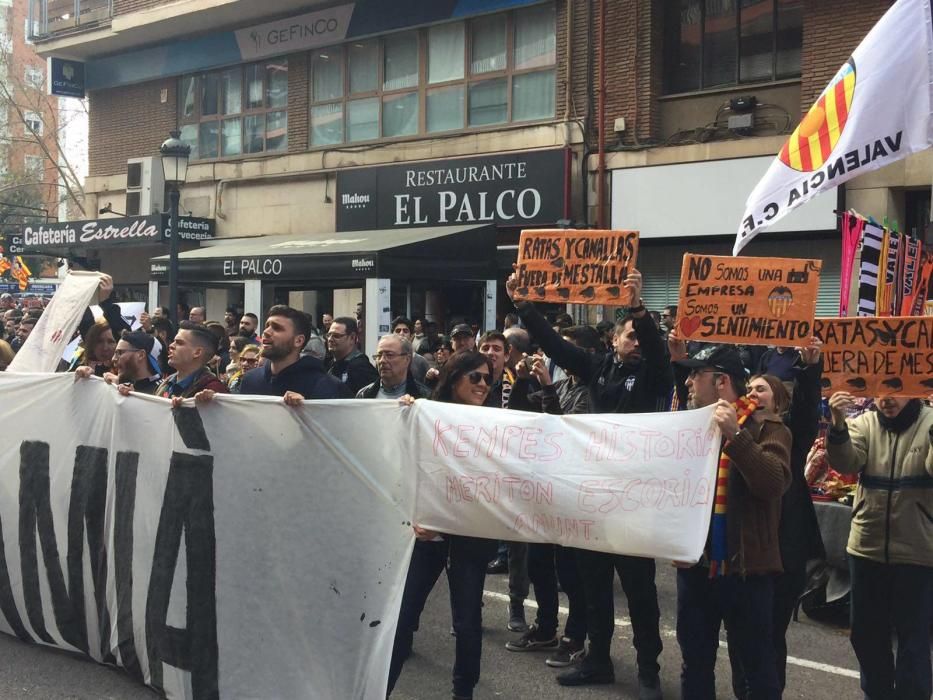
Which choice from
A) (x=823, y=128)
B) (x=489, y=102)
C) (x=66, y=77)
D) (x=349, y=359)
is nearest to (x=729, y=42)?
(x=489, y=102)

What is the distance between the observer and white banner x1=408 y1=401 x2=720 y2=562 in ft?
13.2

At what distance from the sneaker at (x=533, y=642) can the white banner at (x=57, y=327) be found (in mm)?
3334

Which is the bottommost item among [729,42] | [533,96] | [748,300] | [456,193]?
[748,300]

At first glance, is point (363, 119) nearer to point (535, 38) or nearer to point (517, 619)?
point (535, 38)

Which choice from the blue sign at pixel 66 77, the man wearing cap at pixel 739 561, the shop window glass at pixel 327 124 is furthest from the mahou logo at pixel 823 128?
the blue sign at pixel 66 77

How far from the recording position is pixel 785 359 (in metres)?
7.65

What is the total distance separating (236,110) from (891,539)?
19.5m

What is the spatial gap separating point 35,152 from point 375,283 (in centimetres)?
5514

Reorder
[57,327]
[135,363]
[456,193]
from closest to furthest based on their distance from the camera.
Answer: [135,363]
[57,327]
[456,193]

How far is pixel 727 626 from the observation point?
14.3 feet

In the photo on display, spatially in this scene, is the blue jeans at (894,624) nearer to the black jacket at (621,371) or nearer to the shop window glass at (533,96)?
the black jacket at (621,371)

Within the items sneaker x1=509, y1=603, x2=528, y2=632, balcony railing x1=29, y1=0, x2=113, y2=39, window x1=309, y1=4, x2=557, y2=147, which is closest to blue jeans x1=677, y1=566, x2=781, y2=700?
sneaker x1=509, y1=603, x2=528, y2=632

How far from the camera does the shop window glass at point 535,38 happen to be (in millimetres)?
17031

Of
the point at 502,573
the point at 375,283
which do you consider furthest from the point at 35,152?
the point at 502,573
